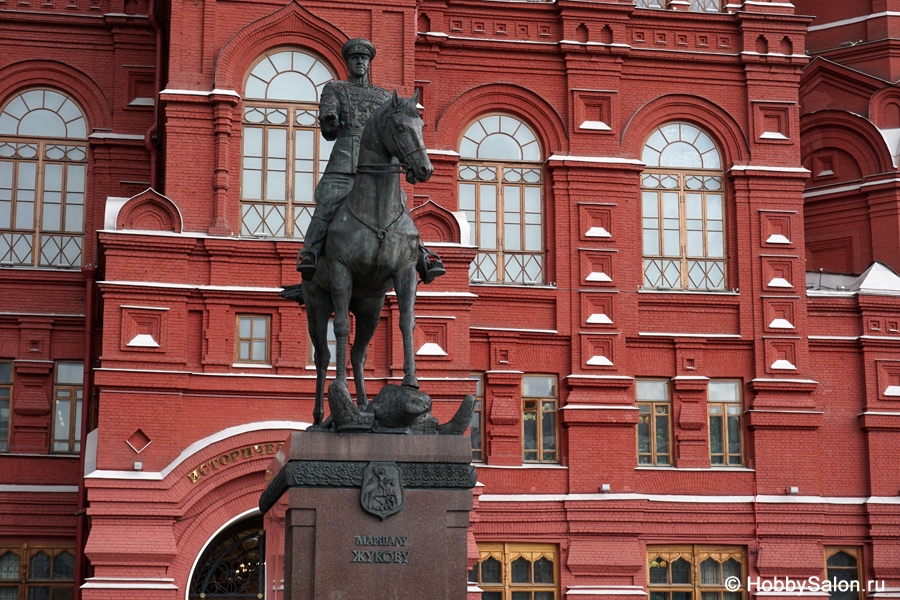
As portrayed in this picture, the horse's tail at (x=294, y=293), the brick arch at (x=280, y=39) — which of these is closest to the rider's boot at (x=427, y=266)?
the horse's tail at (x=294, y=293)

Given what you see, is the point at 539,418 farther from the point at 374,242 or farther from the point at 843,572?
the point at 374,242

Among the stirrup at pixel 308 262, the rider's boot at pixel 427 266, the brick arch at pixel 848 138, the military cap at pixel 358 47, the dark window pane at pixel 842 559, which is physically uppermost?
the brick arch at pixel 848 138

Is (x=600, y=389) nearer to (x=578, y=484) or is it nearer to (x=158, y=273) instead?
(x=578, y=484)

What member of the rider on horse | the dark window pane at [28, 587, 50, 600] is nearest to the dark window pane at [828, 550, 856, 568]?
the dark window pane at [28, 587, 50, 600]

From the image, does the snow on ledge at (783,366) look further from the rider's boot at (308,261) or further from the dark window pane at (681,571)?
the rider's boot at (308,261)

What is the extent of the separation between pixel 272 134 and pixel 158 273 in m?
2.98

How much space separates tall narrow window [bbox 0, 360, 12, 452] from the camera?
22453mm

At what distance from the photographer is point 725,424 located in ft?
78.6

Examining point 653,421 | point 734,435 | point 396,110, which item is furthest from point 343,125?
point 734,435

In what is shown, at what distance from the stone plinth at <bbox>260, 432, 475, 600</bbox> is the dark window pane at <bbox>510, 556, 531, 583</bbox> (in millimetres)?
12543

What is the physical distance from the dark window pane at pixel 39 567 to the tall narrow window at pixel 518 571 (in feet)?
22.6

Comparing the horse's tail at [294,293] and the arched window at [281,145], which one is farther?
the arched window at [281,145]

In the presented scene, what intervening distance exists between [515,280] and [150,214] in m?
6.61

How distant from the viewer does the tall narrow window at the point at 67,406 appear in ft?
74.0
